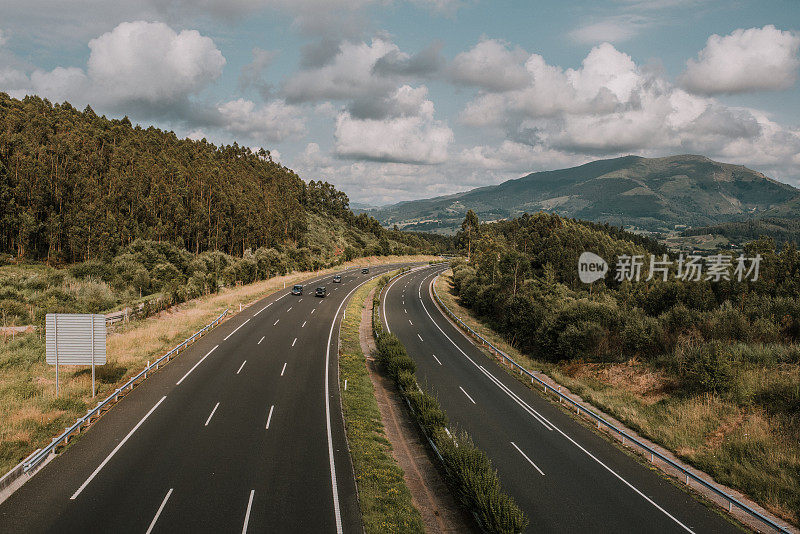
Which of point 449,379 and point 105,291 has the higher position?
point 105,291

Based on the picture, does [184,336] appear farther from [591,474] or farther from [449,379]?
[591,474]

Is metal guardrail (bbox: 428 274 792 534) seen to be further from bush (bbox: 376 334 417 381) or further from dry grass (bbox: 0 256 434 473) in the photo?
dry grass (bbox: 0 256 434 473)

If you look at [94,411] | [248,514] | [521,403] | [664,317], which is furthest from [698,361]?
[94,411]

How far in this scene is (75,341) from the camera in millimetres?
19141

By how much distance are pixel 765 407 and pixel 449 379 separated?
16506 mm

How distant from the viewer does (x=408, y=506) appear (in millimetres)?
12242

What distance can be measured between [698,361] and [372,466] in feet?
64.6

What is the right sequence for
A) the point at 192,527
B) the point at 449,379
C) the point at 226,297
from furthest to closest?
the point at 226,297 → the point at 449,379 → the point at 192,527

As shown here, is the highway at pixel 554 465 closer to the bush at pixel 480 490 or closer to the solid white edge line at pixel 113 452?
the bush at pixel 480 490

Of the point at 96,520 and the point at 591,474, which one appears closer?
the point at 96,520

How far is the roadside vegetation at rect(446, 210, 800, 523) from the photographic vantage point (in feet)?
54.2

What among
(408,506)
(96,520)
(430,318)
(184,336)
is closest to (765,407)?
(408,506)

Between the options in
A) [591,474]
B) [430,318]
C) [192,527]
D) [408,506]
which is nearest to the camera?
[192,527]

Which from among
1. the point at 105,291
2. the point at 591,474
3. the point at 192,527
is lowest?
the point at 591,474
